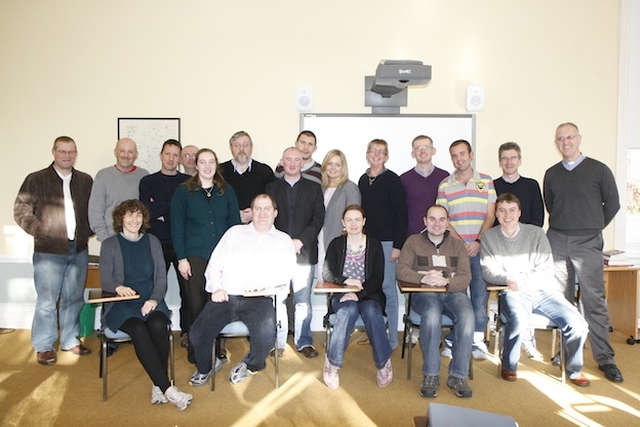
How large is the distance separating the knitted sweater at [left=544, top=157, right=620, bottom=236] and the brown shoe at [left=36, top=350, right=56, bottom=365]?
4.07m

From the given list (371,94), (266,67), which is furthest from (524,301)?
(266,67)

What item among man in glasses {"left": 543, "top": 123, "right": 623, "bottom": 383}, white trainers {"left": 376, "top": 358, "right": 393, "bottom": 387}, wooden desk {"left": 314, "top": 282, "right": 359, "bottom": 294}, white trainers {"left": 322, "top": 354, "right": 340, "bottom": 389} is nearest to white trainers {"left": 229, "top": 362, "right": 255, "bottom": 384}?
white trainers {"left": 322, "top": 354, "right": 340, "bottom": 389}

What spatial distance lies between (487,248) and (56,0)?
4.61 m

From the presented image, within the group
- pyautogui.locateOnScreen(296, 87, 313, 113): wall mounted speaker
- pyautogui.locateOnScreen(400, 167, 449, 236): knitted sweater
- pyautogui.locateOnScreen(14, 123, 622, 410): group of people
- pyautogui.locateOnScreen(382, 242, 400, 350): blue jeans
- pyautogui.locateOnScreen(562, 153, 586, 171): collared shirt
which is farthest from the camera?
pyautogui.locateOnScreen(296, 87, 313, 113): wall mounted speaker

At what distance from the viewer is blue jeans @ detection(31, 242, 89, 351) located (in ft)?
12.1

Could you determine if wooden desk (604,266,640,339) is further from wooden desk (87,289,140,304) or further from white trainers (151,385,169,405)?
wooden desk (87,289,140,304)

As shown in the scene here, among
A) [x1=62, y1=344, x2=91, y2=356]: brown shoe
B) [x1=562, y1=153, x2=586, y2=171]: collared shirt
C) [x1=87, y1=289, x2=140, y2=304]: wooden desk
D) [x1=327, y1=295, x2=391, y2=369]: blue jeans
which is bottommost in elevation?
[x1=62, y1=344, x2=91, y2=356]: brown shoe

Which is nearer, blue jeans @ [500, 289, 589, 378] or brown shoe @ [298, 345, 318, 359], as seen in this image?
blue jeans @ [500, 289, 589, 378]

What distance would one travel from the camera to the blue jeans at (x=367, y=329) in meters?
3.12

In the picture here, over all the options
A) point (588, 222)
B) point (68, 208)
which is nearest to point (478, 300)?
point (588, 222)

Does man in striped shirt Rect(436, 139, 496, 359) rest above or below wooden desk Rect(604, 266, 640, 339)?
above

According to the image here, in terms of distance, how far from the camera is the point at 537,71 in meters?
4.51

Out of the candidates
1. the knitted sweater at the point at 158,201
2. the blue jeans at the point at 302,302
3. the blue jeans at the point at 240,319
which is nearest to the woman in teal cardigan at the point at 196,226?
the blue jeans at the point at 240,319

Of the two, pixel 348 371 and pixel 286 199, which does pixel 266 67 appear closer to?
pixel 286 199
